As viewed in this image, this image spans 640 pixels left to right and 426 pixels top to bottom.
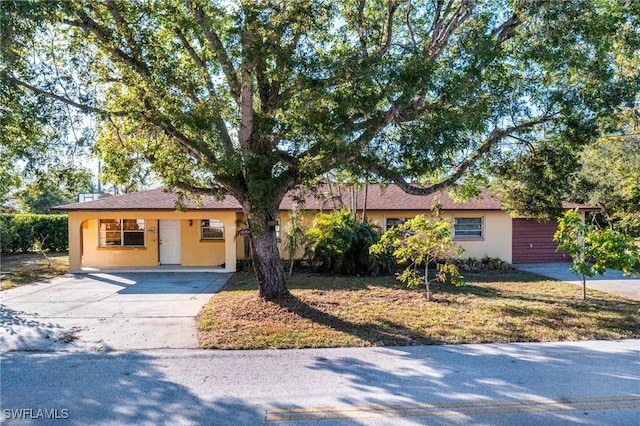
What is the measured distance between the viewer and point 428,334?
7.62 metres

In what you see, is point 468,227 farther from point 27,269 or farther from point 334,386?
point 27,269

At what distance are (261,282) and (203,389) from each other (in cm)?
476

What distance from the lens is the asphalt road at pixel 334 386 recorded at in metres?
4.43

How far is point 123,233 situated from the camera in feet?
57.9

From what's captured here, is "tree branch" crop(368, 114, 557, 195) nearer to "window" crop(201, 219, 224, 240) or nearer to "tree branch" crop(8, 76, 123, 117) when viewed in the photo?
"tree branch" crop(8, 76, 123, 117)

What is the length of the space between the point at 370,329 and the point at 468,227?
39.1 feet

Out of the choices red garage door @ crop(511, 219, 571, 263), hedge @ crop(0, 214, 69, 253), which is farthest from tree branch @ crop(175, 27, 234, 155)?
hedge @ crop(0, 214, 69, 253)

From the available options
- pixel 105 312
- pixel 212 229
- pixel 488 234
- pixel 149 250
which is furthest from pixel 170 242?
pixel 488 234

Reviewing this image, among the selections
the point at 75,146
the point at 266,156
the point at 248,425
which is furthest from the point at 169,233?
the point at 248,425

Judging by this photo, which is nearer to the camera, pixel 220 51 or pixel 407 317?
pixel 220 51

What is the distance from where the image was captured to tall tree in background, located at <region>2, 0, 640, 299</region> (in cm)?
746

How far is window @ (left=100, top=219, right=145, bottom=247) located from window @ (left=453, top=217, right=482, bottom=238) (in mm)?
13714

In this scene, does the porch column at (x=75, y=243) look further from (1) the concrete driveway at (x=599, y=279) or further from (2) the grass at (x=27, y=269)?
(1) the concrete driveway at (x=599, y=279)

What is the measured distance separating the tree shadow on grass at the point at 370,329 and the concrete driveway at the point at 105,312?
2338mm
